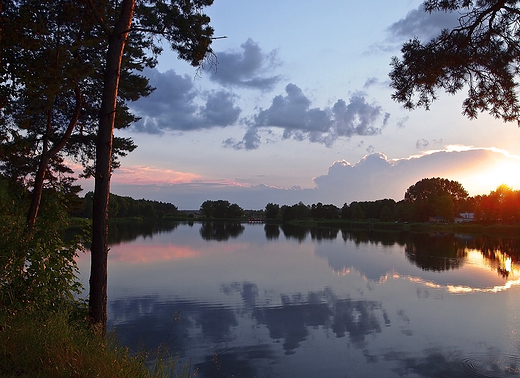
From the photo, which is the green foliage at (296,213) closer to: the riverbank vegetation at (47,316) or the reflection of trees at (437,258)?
the reflection of trees at (437,258)

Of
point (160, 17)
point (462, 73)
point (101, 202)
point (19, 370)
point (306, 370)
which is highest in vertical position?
point (160, 17)

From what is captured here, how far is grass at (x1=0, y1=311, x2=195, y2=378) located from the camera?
3916 mm

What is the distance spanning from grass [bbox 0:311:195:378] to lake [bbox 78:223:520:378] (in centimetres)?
318

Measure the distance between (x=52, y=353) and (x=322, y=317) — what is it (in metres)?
10.4

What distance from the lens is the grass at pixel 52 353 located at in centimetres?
392

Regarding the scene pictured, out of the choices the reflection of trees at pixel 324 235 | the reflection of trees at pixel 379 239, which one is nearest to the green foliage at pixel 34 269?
the reflection of trees at pixel 379 239

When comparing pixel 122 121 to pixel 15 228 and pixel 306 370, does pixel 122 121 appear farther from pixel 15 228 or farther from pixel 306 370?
pixel 306 370

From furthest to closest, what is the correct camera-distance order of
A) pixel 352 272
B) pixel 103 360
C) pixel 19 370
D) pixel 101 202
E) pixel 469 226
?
pixel 469 226 → pixel 352 272 → pixel 101 202 → pixel 103 360 → pixel 19 370

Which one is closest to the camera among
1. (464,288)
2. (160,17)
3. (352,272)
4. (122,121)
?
(160,17)

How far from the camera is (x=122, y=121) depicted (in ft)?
43.7

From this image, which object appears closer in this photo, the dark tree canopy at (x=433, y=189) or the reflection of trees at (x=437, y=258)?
the reflection of trees at (x=437, y=258)

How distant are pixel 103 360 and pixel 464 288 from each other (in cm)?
1838

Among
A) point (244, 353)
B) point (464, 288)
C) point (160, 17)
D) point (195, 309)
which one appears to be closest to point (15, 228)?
point (160, 17)

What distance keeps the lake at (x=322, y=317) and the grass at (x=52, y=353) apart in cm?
318
